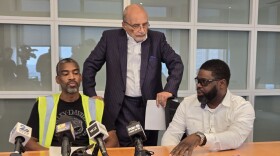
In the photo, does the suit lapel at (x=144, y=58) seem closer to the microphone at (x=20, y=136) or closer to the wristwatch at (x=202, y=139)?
the wristwatch at (x=202, y=139)

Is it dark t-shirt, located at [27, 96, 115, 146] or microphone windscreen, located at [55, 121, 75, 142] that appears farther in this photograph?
dark t-shirt, located at [27, 96, 115, 146]

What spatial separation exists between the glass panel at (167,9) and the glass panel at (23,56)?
1.12 metres

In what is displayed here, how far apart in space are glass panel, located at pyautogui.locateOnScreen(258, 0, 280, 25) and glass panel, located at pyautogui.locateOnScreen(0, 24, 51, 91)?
8.28ft

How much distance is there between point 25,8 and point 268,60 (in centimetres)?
293

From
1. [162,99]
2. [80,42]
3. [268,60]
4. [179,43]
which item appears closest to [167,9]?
[179,43]

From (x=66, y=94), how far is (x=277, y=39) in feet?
9.30

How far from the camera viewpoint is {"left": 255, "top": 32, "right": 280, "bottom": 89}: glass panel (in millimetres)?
3758

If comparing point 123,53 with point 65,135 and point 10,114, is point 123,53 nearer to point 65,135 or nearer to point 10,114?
point 65,135

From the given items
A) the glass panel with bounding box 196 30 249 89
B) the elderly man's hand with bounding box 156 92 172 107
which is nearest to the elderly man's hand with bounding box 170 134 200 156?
the elderly man's hand with bounding box 156 92 172 107

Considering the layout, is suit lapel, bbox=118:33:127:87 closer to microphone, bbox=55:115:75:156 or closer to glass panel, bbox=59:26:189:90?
glass panel, bbox=59:26:189:90

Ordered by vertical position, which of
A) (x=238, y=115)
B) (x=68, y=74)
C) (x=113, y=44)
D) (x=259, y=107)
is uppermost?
(x=113, y=44)

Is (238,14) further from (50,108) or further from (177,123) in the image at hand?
(50,108)

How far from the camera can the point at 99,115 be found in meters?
2.20

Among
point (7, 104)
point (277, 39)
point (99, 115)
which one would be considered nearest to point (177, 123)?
point (99, 115)
